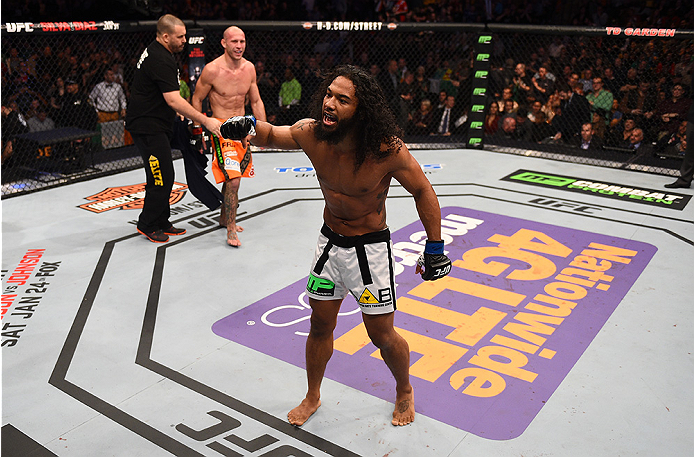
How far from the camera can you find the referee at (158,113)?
4.41m

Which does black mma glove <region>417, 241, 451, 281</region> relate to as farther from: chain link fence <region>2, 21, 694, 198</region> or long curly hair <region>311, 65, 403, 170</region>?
chain link fence <region>2, 21, 694, 198</region>

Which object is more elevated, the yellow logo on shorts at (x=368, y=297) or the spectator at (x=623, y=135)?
the yellow logo on shorts at (x=368, y=297)

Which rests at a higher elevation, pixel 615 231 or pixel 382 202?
pixel 382 202

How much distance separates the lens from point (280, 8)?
402 inches

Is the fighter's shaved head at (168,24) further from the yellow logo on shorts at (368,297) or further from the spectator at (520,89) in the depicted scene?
the spectator at (520,89)

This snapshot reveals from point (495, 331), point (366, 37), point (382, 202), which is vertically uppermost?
point (366, 37)

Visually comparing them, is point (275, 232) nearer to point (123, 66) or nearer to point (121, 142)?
point (121, 142)

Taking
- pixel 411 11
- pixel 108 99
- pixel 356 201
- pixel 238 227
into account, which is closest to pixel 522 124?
pixel 411 11

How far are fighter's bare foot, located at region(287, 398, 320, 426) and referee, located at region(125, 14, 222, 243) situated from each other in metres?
2.39

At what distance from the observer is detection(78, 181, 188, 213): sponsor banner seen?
543 cm

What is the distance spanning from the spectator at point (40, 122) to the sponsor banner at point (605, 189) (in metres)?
4.97

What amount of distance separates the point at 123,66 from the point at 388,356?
6.73 meters

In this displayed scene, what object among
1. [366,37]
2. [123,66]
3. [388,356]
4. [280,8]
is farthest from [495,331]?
[280,8]

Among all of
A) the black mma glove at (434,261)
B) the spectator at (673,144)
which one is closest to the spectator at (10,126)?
the black mma glove at (434,261)
